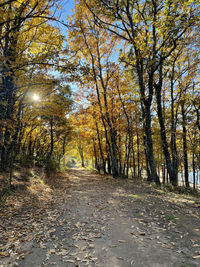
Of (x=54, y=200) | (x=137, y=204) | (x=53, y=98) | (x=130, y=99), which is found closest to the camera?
(x=137, y=204)

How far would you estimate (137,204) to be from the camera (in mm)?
6113

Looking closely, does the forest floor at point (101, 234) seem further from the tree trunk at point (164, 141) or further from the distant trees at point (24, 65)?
the tree trunk at point (164, 141)

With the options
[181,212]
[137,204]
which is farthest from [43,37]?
[181,212]

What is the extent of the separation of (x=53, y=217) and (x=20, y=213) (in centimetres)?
133

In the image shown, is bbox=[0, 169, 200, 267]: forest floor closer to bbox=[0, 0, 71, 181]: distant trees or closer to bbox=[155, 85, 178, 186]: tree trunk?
bbox=[0, 0, 71, 181]: distant trees

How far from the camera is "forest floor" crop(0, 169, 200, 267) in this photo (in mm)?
2877

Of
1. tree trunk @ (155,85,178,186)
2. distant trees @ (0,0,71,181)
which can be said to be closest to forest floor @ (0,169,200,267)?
distant trees @ (0,0,71,181)

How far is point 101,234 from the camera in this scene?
3850mm

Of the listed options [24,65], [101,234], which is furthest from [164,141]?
[24,65]

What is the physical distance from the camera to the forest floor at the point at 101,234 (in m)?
2.88

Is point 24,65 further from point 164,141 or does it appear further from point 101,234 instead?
point 164,141

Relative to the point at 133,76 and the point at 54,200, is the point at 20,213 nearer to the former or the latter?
the point at 54,200

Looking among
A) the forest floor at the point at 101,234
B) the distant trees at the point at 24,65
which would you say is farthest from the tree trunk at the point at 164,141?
the distant trees at the point at 24,65

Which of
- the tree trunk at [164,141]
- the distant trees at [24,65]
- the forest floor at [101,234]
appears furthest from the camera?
the tree trunk at [164,141]
